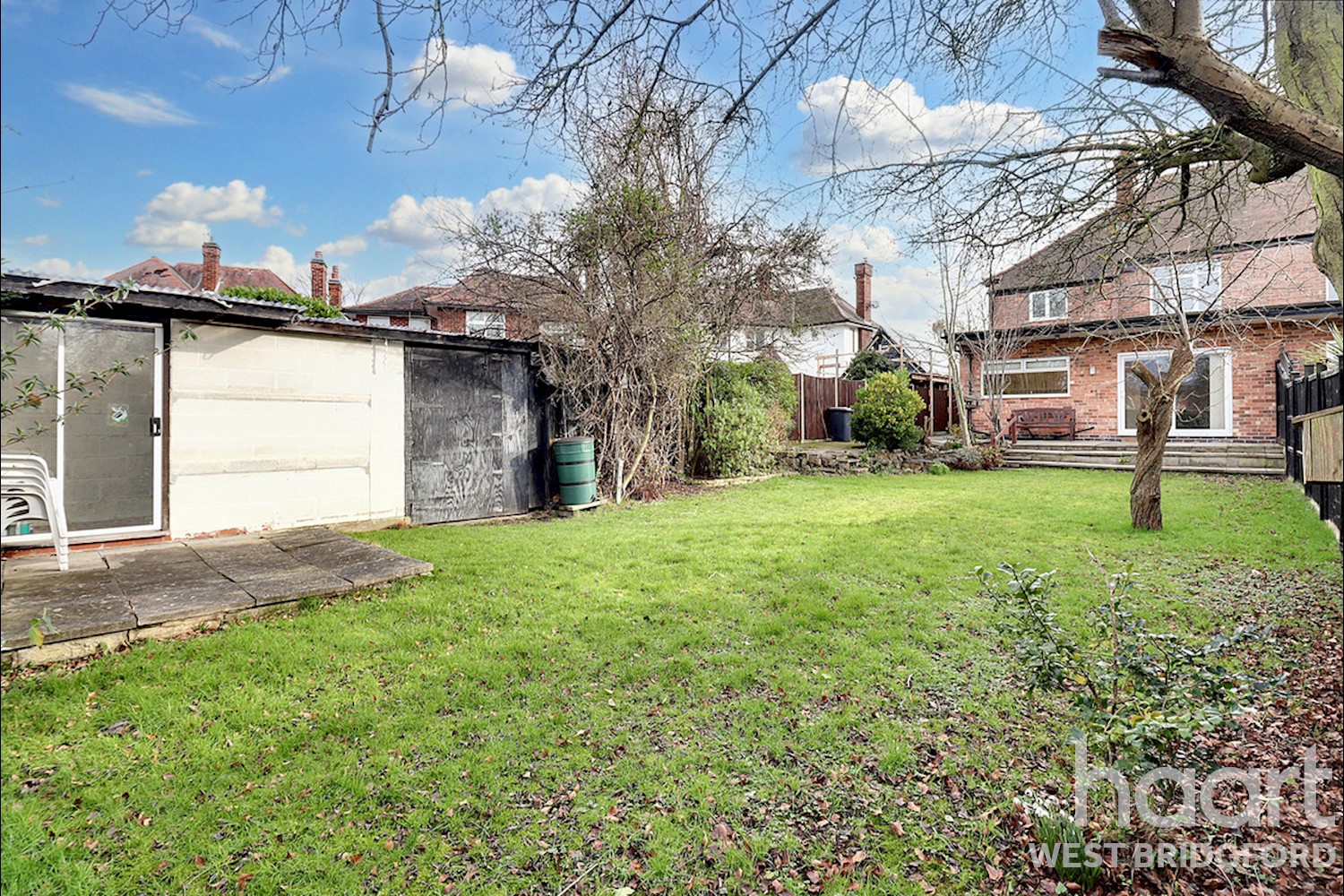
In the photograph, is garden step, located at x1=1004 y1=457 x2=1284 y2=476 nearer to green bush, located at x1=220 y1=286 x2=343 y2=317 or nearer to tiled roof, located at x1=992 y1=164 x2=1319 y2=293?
tiled roof, located at x1=992 y1=164 x2=1319 y2=293

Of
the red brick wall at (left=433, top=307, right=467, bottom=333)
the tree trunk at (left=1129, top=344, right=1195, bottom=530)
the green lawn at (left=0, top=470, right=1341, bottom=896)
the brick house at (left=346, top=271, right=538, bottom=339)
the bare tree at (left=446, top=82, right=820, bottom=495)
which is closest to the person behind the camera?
the green lawn at (left=0, top=470, right=1341, bottom=896)

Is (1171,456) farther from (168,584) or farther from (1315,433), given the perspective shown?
(168,584)

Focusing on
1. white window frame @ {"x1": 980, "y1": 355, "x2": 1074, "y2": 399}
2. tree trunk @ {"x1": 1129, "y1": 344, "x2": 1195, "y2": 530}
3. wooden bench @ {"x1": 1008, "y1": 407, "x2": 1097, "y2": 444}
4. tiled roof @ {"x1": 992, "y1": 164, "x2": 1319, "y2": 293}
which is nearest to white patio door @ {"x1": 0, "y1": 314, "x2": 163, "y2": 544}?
tiled roof @ {"x1": 992, "y1": 164, "x2": 1319, "y2": 293}

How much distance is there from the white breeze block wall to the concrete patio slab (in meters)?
0.47

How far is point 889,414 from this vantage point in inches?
507

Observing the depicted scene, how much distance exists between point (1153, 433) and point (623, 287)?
6510 mm

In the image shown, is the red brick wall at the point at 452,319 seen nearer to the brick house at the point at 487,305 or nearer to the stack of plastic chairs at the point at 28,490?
the brick house at the point at 487,305

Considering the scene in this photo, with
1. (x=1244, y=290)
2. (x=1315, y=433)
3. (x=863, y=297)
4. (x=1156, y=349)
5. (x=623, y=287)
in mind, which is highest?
(x=863, y=297)

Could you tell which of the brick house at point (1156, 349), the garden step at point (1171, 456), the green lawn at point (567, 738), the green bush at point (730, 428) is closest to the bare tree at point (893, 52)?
the green lawn at point (567, 738)

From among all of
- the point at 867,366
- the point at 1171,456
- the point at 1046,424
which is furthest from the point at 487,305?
the point at 1046,424

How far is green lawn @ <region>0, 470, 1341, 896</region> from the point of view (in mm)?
1926

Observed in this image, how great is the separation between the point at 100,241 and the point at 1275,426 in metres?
18.5

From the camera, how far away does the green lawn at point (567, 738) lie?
1.93 meters

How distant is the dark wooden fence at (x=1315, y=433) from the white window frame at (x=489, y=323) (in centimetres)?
832
